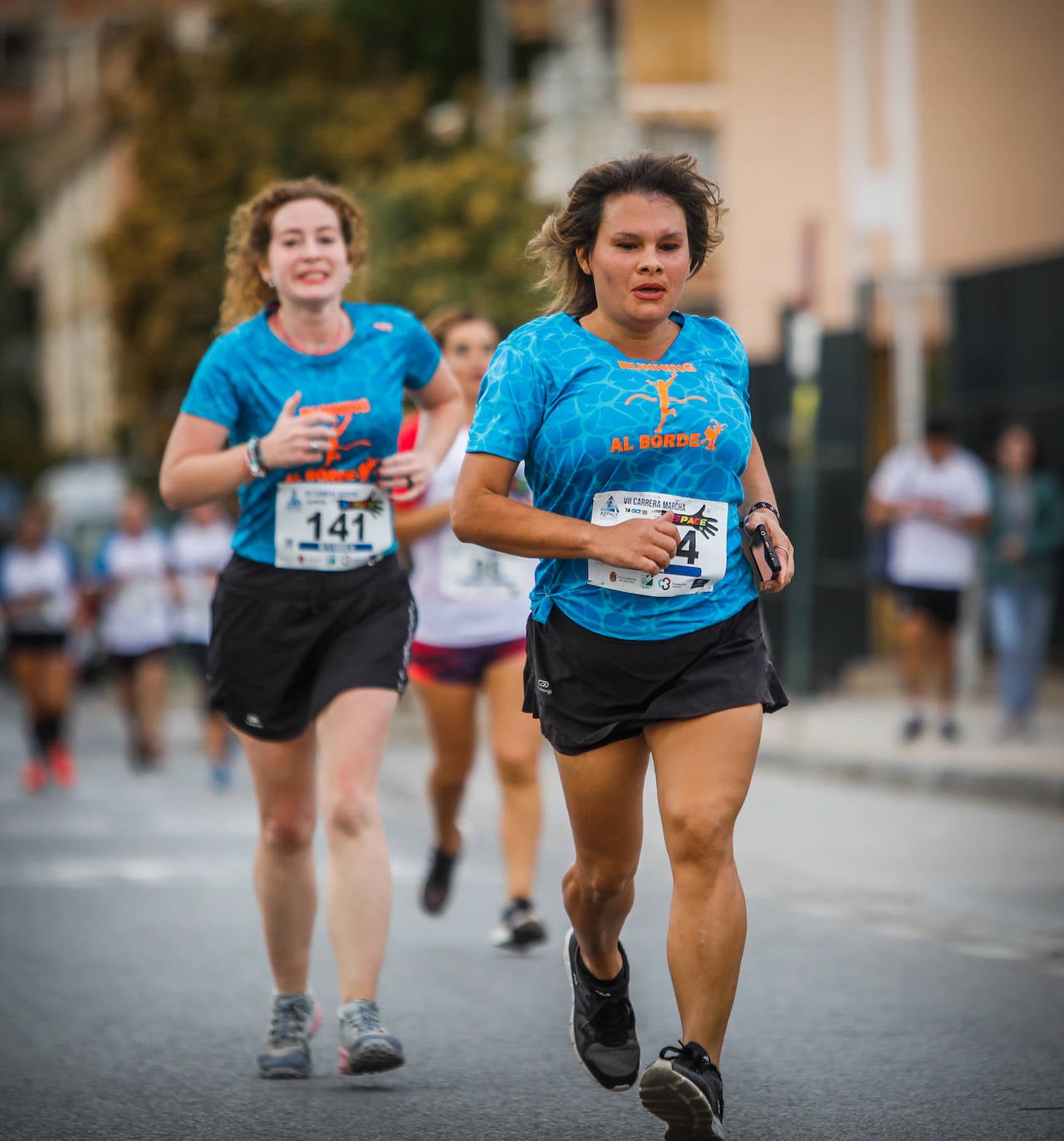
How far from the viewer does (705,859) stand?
445 cm

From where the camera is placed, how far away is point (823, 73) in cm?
2434

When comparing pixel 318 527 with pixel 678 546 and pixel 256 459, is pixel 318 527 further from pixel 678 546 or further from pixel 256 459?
pixel 678 546

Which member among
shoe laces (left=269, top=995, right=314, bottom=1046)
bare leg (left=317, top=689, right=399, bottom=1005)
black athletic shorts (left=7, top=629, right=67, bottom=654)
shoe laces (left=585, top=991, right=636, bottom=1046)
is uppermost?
bare leg (left=317, top=689, right=399, bottom=1005)

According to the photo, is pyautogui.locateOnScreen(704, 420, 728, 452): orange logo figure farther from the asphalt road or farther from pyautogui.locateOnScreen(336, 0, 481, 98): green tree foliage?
pyautogui.locateOnScreen(336, 0, 481, 98): green tree foliage

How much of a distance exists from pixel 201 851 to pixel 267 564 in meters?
5.36

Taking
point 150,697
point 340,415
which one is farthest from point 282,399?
point 150,697

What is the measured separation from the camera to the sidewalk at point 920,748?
11852 millimetres

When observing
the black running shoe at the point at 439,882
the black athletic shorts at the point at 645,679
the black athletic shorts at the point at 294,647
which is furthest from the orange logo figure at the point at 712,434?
the black running shoe at the point at 439,882

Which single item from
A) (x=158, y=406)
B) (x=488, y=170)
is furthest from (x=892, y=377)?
(x=158, y=406)

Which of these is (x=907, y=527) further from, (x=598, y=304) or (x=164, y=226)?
(x=164, y=226)

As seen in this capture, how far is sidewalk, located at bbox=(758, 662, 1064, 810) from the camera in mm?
11852

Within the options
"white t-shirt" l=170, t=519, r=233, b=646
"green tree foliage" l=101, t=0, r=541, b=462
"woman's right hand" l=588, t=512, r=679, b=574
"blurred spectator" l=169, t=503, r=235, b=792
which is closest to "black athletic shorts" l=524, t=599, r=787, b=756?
"woman's right hand" l=588, t=512, r=679, b=574

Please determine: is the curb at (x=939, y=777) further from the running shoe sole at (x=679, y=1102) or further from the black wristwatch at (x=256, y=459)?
the running shoe sole at (x=679, y=1102)

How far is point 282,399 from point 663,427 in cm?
139
